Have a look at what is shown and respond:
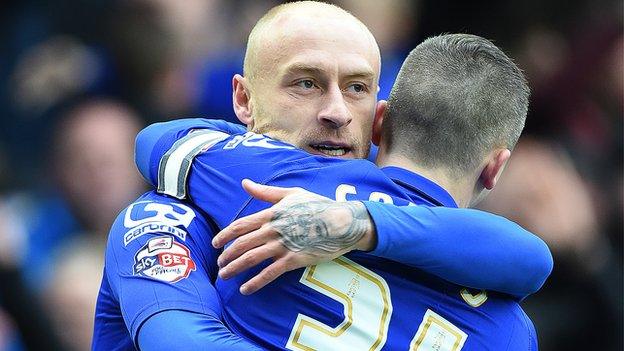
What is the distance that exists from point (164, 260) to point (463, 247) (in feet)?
2.41

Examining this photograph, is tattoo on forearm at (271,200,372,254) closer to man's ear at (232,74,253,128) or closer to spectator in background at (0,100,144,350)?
man's ear at (232,74,253,128)

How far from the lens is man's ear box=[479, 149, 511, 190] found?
3371 millimetres

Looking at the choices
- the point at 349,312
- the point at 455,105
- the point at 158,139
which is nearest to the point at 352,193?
the point at 349,312

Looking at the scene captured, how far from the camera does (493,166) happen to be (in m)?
3.38

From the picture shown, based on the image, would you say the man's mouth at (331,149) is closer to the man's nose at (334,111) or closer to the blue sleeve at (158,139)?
the man's nose at (334,111)

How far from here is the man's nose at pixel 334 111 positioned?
3.36m

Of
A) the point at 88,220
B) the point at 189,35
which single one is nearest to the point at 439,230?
the point at 88,220

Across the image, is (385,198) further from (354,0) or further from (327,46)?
(354,0)

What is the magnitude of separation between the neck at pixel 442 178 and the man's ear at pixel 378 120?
15 centimetres

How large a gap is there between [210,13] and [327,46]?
3.44 m

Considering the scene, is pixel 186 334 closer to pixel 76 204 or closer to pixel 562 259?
pixel 76 204

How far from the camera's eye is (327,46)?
3.41m

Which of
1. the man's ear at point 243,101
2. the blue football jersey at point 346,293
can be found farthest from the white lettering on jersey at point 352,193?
the man's ear at point 243,101

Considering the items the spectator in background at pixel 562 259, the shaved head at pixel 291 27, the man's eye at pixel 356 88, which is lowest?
the spectator in background at pixel 562 259
